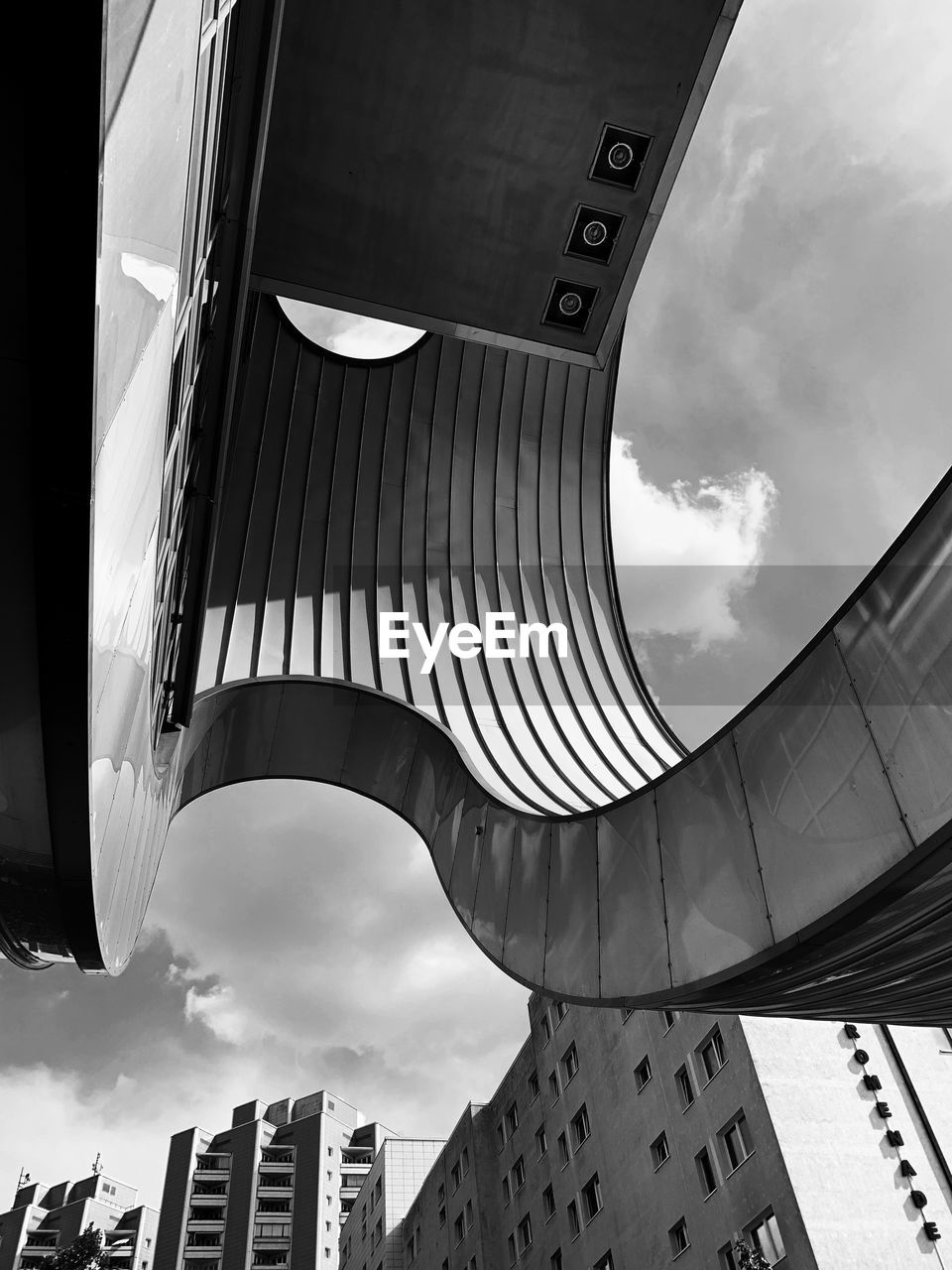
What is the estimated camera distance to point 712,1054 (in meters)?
21.9

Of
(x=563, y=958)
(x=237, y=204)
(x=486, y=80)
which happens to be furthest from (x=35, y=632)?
(x=486, y=80)

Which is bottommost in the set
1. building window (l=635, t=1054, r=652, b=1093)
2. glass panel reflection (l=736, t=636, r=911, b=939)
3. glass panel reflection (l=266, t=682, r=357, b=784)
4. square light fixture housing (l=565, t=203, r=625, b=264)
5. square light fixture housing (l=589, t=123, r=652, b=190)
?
glass panel reflection (l=736, t=636, r=911, b=939)

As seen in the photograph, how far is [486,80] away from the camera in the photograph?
10.7m

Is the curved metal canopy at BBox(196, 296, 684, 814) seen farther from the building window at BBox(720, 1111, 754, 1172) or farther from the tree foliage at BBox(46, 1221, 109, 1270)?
the tree foliage at BBox(46, 1221, 109, 1270)

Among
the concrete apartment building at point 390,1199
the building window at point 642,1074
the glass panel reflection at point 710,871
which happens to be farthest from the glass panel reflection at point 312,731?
the concrete apartment building at point 390,1199

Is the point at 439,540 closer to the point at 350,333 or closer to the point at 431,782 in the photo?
the point at 350,333

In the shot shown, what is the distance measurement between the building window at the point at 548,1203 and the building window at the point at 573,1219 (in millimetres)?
1386

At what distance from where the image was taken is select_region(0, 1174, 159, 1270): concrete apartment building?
78.6 m

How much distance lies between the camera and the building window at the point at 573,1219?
26234 mm

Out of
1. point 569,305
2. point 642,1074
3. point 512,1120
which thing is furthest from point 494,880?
point 512,1120

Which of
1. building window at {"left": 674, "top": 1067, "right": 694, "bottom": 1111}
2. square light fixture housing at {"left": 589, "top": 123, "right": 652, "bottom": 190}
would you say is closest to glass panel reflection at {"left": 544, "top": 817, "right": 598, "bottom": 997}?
square light fixture housing at {"left": 589, "top": 123, "right": 652, "bottom": 190}

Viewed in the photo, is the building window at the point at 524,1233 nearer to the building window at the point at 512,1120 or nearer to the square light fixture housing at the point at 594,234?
the building window at the point at 512,1120

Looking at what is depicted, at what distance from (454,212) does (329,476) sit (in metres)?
6.15

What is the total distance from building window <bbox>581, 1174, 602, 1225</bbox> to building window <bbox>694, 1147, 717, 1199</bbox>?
515 centimetres
